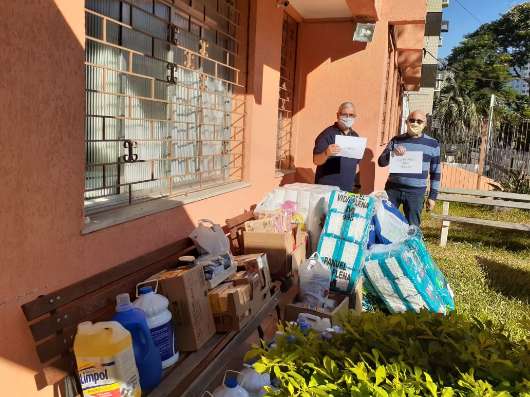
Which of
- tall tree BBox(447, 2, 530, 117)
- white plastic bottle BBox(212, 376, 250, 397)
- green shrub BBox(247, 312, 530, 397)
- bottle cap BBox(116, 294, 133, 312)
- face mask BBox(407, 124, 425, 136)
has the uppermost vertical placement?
tall tree BBox(447, 2, 530, 117)

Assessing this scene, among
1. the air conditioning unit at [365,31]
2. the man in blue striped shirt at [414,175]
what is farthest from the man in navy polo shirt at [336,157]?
the air conditioning unit at [365,31]

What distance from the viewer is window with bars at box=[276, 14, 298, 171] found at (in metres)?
6.46

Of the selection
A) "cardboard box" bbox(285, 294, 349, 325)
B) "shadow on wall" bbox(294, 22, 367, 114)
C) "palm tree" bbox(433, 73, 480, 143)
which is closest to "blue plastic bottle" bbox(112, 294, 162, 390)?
"cardboard box" bbox(285, 294, 349, 325)

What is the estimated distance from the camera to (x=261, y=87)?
4895 millimetres

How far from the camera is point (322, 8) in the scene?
6172mm

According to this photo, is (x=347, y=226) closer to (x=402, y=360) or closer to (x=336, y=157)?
(x=336, y=157)

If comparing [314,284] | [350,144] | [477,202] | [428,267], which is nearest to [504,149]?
[477,202]

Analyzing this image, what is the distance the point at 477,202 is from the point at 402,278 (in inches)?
163

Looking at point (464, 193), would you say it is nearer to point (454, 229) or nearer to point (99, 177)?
point (454, 229)

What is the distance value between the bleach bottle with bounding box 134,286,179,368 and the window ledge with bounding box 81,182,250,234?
0.44 meters

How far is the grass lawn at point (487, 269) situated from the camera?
4676 millimetres

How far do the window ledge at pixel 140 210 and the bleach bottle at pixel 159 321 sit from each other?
17.3 inches

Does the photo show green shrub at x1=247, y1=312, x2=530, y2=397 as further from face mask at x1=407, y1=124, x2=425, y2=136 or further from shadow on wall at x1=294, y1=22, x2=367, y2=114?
shadow on wall at x1=294, y1=22, x2=367, y2=114

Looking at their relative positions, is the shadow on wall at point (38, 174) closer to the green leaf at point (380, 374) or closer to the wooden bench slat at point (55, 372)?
the wooden bench slat at point (55, 372)
